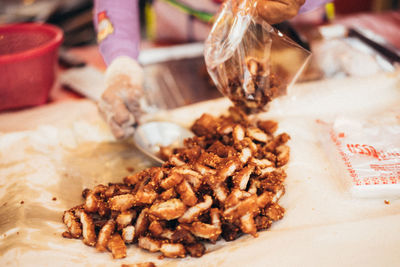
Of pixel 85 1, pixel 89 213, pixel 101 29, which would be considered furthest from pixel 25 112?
pixel 85 1

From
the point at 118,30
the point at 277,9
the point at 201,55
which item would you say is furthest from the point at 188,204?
the point at 201,55

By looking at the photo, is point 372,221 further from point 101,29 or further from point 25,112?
point 25,112

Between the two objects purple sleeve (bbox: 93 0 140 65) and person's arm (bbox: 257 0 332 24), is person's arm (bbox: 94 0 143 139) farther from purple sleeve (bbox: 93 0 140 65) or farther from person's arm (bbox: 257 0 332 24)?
person's arm (bbox: 257 0 332 24)

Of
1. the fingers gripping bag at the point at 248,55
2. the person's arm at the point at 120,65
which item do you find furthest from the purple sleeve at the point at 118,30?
the fingers gripping bag at the point at 248,55

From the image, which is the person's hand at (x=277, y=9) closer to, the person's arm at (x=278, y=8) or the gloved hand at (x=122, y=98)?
the person's arm at (x=278, y=8)

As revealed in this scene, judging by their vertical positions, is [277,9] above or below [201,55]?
above

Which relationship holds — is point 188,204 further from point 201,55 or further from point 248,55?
point 201,55
